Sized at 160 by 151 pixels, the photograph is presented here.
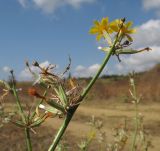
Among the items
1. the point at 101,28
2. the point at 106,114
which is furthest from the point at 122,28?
the point at 106,114

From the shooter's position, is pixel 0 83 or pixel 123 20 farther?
pixel 0 83

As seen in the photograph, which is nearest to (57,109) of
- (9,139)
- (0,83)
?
(0,83)

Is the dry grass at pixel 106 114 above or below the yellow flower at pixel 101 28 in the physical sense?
above

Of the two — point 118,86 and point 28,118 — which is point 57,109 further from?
point 118,86

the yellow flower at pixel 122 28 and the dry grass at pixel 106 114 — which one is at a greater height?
the dry grass at pixel 106 114

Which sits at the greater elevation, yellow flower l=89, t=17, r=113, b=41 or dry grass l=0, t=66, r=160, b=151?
dry grass l=0, t=66, r=160, b=151

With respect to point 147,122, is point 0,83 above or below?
below

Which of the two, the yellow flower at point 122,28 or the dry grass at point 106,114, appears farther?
the dry grass at point 106,114

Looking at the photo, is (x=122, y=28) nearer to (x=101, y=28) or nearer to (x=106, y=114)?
(x=101, y=28)
